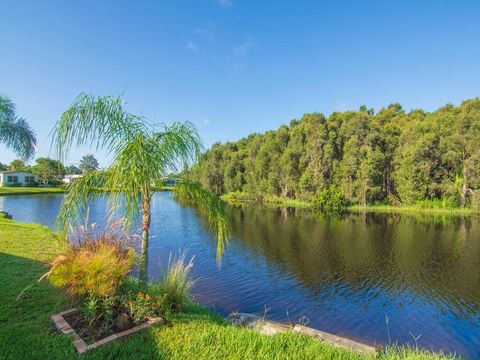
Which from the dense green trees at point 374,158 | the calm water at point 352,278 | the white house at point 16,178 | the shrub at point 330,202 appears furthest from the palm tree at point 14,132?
the white house at point 16,178

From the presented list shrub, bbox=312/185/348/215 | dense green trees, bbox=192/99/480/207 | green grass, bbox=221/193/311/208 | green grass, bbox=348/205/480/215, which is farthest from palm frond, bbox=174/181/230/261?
green grass, bbox=221/193/311/208

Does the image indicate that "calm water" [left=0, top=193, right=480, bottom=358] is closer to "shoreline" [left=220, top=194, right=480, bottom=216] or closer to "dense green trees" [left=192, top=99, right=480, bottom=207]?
"shoreline" [left=220, top=194, right=480, bottom=216]

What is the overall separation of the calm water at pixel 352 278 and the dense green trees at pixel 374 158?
14.0 m

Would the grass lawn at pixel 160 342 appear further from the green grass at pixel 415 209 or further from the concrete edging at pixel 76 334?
the green grass at pixel 415 209

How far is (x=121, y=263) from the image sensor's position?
4.77m

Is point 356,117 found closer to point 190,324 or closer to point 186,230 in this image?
point 186,230

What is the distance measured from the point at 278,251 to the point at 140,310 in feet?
44.1

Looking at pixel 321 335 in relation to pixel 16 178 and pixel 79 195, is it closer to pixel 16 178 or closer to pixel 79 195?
pixel 79 195

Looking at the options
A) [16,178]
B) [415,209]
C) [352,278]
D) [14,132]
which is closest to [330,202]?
[415,209]

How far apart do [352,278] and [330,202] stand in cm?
2834

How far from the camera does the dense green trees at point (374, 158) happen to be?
36.6 metres

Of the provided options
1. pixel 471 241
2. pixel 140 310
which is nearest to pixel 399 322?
pixel 140 310

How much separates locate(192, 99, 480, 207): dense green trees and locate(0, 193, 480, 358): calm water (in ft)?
45.9

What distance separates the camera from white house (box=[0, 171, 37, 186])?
63.3 metres
